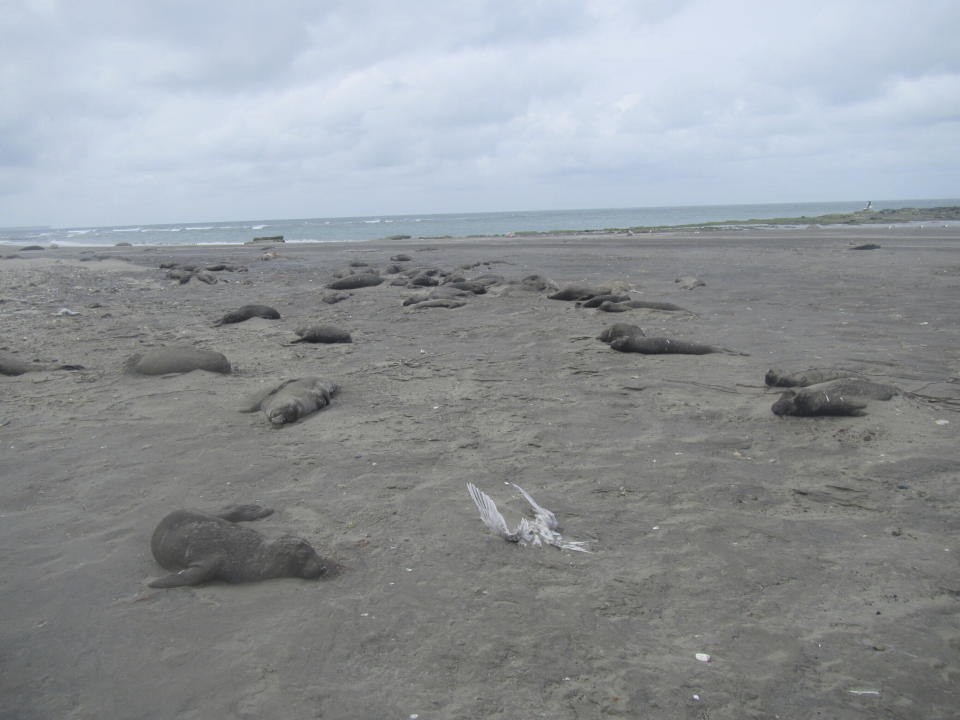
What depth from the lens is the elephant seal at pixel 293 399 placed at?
5957 millimetres

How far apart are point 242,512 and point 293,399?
206 cm

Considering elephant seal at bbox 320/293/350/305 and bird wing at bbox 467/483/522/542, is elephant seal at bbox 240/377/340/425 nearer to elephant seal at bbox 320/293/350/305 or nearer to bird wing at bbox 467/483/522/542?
bird wing at bbox 467/483/522/542

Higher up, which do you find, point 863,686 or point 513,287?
point 513,287

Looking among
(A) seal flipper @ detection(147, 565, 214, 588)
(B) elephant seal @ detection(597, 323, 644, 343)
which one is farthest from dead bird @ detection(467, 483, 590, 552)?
(B) elephant seal @ detection(597, 323, 644, 343)

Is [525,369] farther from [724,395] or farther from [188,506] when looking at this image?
[188,506]

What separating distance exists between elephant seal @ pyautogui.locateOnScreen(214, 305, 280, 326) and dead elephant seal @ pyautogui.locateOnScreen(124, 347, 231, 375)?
340cm

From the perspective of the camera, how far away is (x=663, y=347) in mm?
8000

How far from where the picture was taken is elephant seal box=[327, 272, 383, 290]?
1559cm

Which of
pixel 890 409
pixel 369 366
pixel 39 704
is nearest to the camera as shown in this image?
pixel 39 704

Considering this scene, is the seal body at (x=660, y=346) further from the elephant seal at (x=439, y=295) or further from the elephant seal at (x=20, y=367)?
the elephant seal at (x=20, y=367)

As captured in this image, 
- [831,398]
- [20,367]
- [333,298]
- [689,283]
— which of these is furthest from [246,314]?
[831,398]

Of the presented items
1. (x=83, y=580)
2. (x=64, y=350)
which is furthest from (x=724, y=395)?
(x=64, y=350)

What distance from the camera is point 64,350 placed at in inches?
363

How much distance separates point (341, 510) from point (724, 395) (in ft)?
12.5
